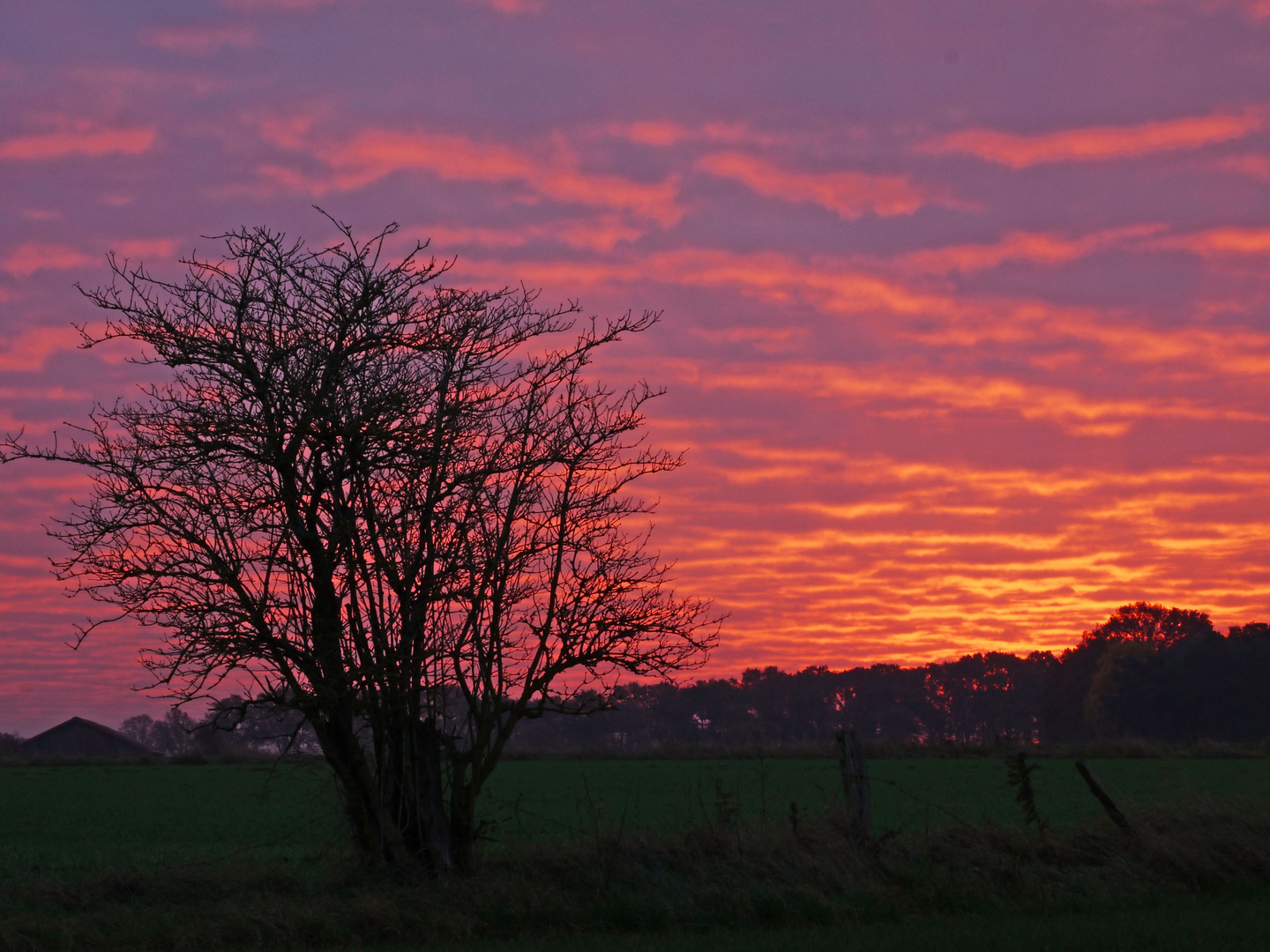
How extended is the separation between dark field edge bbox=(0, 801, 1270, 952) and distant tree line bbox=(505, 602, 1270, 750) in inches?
3034

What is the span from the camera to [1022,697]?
15812 centimetres

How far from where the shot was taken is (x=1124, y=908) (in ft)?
44.1

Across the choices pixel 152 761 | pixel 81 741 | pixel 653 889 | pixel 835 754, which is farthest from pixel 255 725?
pixel 81 741

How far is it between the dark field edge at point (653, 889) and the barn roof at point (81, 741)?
406 ft

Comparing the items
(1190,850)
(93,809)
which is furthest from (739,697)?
(1190,850)

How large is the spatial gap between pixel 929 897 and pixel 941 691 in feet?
491

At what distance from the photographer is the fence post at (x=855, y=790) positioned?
1517cm

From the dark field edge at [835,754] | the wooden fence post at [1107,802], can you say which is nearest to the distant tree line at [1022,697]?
the dark field edge at [835,754]

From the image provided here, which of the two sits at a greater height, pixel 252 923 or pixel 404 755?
pixel 404 755

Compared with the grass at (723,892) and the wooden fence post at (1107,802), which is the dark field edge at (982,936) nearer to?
the grass at (723,892)

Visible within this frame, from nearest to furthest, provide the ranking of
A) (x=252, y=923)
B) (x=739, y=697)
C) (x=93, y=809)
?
(x=252, y=923) < (x=93, y=809) < (x=739, y=697)

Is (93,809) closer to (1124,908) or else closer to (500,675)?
(500,675)

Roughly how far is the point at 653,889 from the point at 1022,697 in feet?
511

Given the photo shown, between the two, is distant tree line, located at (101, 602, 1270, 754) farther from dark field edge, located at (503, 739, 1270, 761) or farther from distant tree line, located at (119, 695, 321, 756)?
distant tree line, located at (119, 695, 321, 756)
